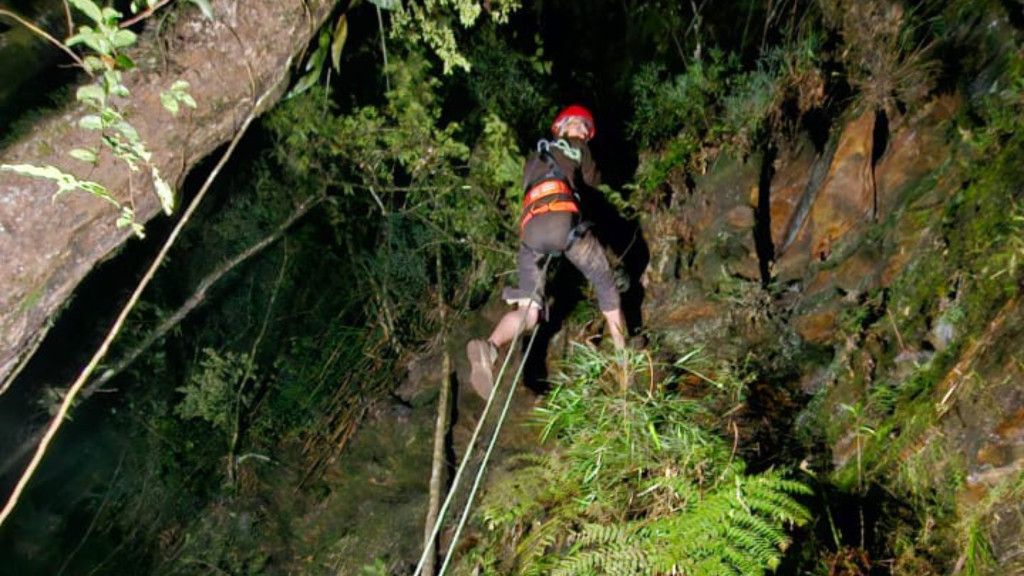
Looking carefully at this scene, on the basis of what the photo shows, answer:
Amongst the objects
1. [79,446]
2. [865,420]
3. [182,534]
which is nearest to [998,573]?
[865,420]

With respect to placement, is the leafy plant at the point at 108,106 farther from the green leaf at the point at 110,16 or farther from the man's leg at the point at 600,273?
the man's leg at the point at 600,273

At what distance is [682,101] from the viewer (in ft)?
17.7

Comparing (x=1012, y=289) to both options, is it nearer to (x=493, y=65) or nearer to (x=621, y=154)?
(x=621, y=154)

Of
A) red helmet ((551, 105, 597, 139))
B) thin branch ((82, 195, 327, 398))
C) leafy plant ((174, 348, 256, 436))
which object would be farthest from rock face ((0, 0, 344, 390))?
leafy plant ((174, 348, 256, 436))

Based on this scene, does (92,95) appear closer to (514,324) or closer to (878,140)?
(514,324)

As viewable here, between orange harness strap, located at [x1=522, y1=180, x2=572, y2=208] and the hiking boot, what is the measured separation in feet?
3.79

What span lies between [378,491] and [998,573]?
4.63 metres

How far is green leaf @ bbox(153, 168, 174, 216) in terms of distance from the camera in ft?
6.61

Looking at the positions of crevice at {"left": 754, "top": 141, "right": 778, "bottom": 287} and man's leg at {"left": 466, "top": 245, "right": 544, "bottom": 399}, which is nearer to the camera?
man's leg at {"left": 466, "top": 245, "right": 544, "bottom": 399}

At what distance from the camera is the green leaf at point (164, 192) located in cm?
202

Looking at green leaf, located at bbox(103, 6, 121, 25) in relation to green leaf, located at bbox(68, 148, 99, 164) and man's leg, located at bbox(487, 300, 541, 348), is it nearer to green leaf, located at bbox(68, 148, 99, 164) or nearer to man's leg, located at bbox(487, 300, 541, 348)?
green leaf, located at bbox(68, 148, 99, 164)

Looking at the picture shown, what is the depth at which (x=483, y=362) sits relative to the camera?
4.25 m

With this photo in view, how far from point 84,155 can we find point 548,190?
2.89m

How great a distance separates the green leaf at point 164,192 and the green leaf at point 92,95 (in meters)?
0.26
